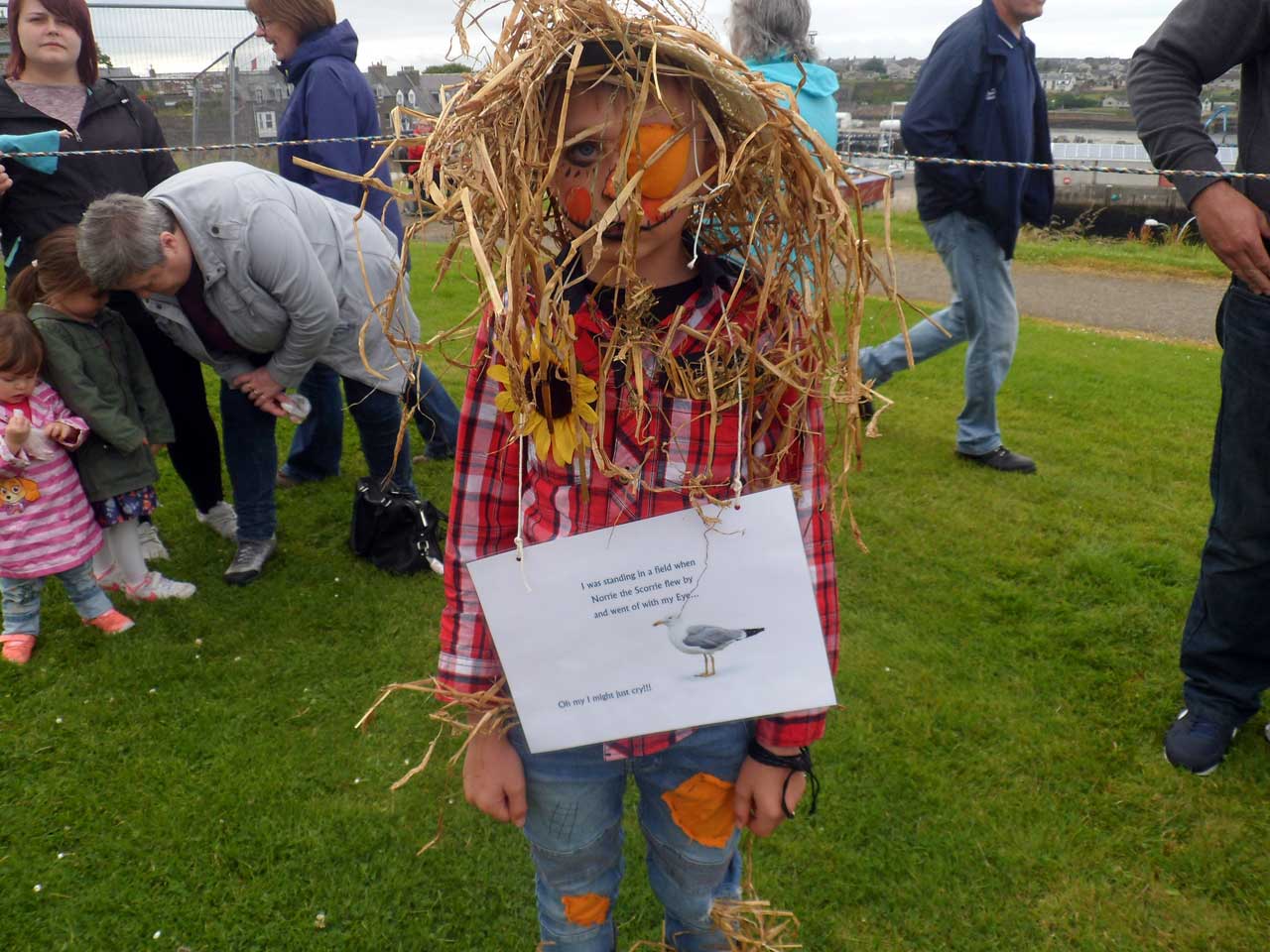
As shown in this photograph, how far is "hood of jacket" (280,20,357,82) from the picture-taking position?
408cm

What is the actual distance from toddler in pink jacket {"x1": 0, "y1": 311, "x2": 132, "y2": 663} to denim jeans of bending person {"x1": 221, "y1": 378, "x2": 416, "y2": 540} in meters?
0.58

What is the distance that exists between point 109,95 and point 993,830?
13.9 feet

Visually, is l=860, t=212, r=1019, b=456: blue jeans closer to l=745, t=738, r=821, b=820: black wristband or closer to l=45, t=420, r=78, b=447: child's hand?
l=745, t=738, r=821, b=820: black wristband

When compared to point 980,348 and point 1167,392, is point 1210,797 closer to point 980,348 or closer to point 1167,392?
point 980,348

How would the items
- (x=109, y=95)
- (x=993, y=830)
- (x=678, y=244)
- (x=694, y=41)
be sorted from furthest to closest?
(x=109, y=95), (x=993, y=830), (x=678, y=244), (x=694, y=41)

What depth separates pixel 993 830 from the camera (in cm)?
266

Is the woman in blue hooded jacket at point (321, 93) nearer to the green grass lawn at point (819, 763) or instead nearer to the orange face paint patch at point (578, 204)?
the green grass lawn at point (819, 763)

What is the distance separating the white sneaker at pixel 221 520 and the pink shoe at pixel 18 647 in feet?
3.28

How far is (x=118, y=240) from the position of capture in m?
3.03

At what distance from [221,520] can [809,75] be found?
327cm

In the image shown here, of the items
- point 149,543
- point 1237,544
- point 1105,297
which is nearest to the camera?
point 1237,544

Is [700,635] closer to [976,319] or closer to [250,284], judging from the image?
[250,284]

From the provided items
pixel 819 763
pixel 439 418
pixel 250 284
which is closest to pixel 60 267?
pixel 250 284

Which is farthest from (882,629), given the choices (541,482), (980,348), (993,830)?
(541,482)
